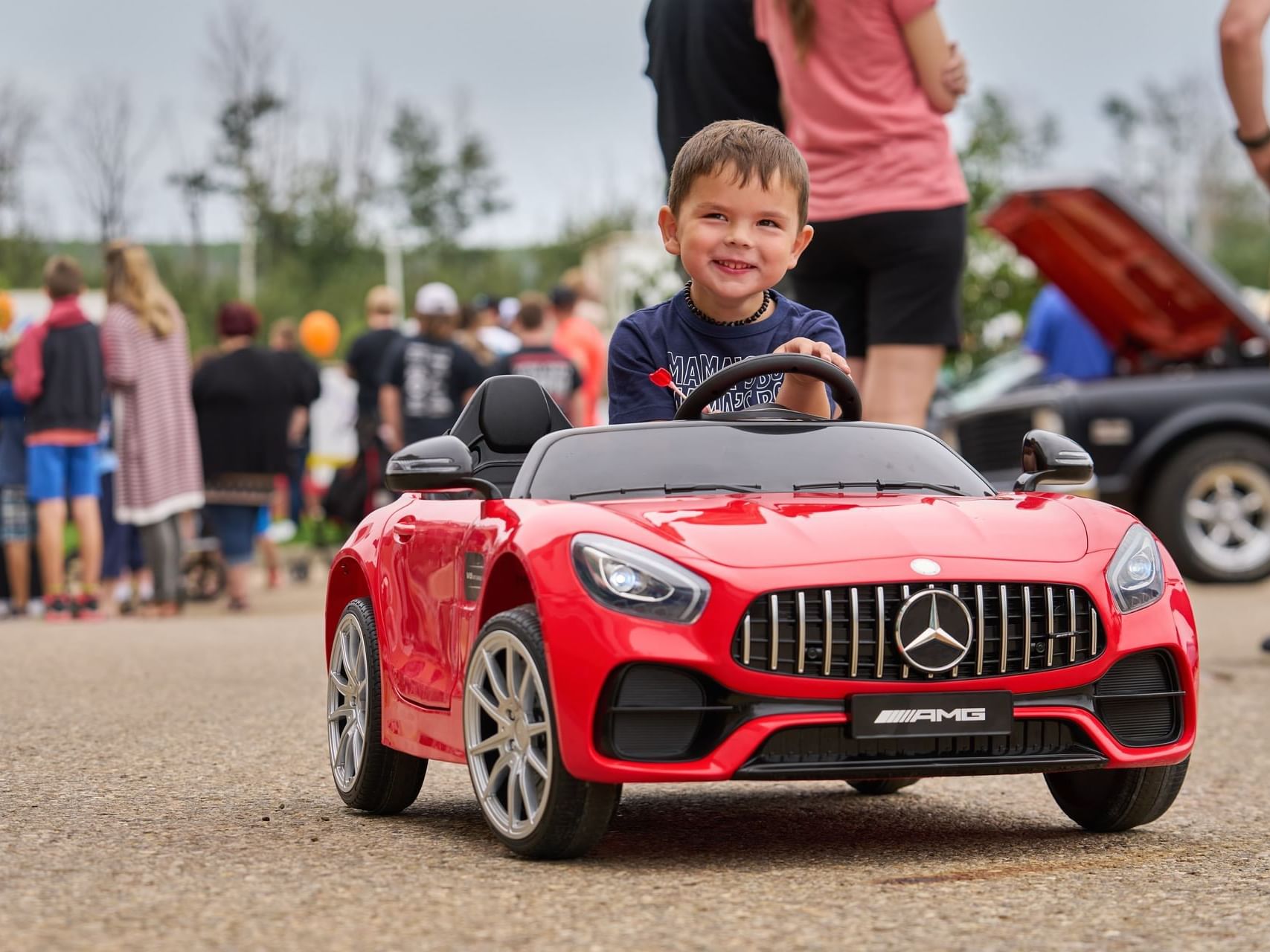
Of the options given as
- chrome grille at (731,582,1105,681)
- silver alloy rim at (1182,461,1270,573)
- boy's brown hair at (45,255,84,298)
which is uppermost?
boy's brown hair at (45,255,84,298)

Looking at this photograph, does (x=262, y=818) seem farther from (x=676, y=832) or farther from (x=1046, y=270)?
(x=1046, y=270)

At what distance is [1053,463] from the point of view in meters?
5.13

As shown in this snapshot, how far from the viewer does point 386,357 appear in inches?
620

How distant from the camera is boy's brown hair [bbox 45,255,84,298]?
1375cm

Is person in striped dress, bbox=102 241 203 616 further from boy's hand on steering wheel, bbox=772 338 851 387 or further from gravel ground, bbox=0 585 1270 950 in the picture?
boy's hand on steering wheel, bbox=772 338 851 387

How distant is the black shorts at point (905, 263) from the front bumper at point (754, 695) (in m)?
2.62

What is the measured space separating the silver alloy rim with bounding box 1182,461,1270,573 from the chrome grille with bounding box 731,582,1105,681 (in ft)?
36.9

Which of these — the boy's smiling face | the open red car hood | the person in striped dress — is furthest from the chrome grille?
the open red car hood

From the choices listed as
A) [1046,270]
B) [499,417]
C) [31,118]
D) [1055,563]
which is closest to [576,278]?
[1046,270]

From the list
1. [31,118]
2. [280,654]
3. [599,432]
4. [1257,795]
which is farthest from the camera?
[31,118]

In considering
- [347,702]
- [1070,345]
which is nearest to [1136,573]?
[347,702]

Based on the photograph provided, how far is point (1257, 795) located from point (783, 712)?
224 cm

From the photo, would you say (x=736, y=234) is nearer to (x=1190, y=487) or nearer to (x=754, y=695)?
(x=754, y=695)

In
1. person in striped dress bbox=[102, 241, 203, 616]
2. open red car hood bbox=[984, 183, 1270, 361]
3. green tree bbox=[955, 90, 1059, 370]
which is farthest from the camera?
green tree bbox=[955, 90, 1059, 370]
